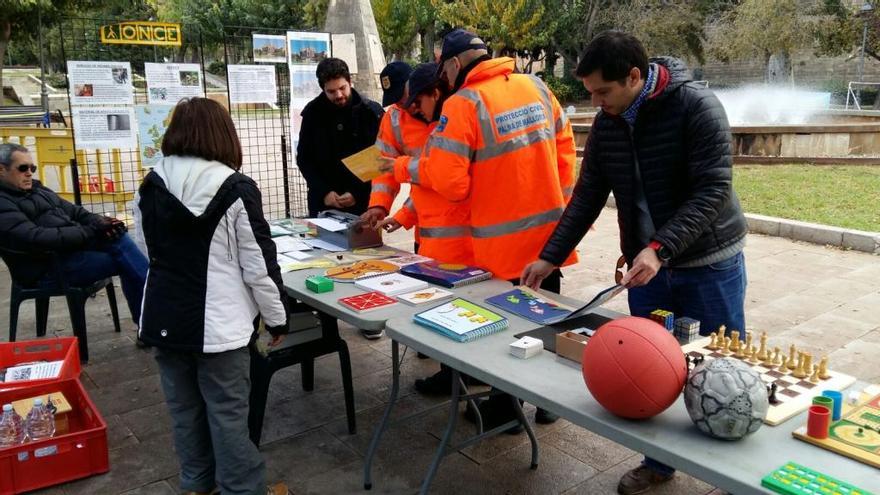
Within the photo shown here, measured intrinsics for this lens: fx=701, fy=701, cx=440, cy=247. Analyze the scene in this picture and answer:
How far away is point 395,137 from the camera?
12.5ft

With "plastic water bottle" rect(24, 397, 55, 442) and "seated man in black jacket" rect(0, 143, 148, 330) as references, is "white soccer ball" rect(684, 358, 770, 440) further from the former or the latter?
"seated man in black jacket" rect(0, 143, 148, 330)

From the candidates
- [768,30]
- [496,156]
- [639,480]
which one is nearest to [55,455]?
[496,156]

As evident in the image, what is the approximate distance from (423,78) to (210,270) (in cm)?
146

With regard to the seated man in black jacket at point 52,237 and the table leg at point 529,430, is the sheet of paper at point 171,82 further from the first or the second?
the table leg at point 529,430

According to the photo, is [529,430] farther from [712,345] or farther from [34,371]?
[34,371]

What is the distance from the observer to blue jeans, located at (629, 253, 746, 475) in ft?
8.57

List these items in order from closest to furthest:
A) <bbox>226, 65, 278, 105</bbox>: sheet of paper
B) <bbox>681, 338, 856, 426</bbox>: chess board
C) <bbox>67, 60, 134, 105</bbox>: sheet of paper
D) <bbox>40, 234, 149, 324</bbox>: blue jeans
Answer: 1. <bbox>681, 338, 856, 426</bbox>: chess board
2. <bbox>40, 234, 149, 324</bbox>: blue jeans
3. <bbox>67, 60, 134, 105</bbox>: sheet of paper
4. <bbox>226, 65, 278, 105</bbox>: sheet of paper

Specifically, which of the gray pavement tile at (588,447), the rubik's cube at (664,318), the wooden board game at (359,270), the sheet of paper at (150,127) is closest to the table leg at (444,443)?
the wooden board game at (359,270)

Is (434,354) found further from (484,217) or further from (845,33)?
(845,33)

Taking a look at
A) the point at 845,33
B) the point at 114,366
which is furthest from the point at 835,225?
the point at 845,33

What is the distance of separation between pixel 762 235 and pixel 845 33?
854 inches

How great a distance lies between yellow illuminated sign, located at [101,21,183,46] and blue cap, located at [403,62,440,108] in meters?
3.42

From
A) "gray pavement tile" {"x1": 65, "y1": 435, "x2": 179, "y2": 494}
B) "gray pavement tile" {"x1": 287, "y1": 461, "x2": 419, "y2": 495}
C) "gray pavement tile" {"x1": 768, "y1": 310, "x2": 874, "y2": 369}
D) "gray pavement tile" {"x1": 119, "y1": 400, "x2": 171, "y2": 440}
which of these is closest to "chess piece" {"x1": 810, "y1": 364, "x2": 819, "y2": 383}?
"gray pavement tile" {"x1": 287, "y1": 461, "x2": 419, "y2": 495}

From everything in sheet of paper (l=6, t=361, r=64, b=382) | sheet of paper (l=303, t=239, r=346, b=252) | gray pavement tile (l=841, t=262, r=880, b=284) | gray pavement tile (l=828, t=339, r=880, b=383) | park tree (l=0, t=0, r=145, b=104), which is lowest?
gray pavement tile (l=828, t=339, r=880, b=383)
